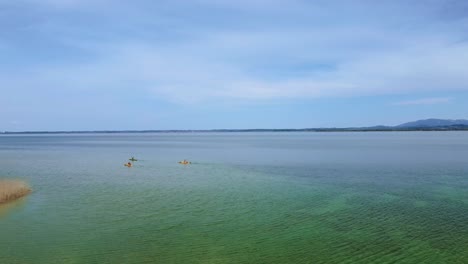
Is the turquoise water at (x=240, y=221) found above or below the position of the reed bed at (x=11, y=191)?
below

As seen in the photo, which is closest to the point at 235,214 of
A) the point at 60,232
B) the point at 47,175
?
the point at 60,232

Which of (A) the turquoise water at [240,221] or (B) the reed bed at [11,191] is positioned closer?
(A) the turquoise water at [240,221]

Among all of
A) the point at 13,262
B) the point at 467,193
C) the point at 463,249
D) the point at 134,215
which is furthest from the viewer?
the point at 467,193

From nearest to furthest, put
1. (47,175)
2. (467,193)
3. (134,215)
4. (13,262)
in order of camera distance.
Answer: (13,262), (134,215), (467,193), (47,175)

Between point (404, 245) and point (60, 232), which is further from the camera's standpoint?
point (60, 232)

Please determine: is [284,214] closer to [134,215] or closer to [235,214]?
[235,214]

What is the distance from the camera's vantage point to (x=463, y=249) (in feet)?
57.8

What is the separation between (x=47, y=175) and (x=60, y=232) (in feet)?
87.2

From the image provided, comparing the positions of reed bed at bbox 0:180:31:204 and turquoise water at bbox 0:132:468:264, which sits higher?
reed bed at bbox 0:180:31:204

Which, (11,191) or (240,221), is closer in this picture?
(240,221)

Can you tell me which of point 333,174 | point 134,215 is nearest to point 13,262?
point 134,215

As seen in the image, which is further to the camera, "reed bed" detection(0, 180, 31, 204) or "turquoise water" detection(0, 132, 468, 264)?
"reed bed" detection(0, 180, 31, 204)

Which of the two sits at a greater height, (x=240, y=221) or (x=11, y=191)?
(x=11, y=191)

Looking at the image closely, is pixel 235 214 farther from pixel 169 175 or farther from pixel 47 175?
pixel 47 175
